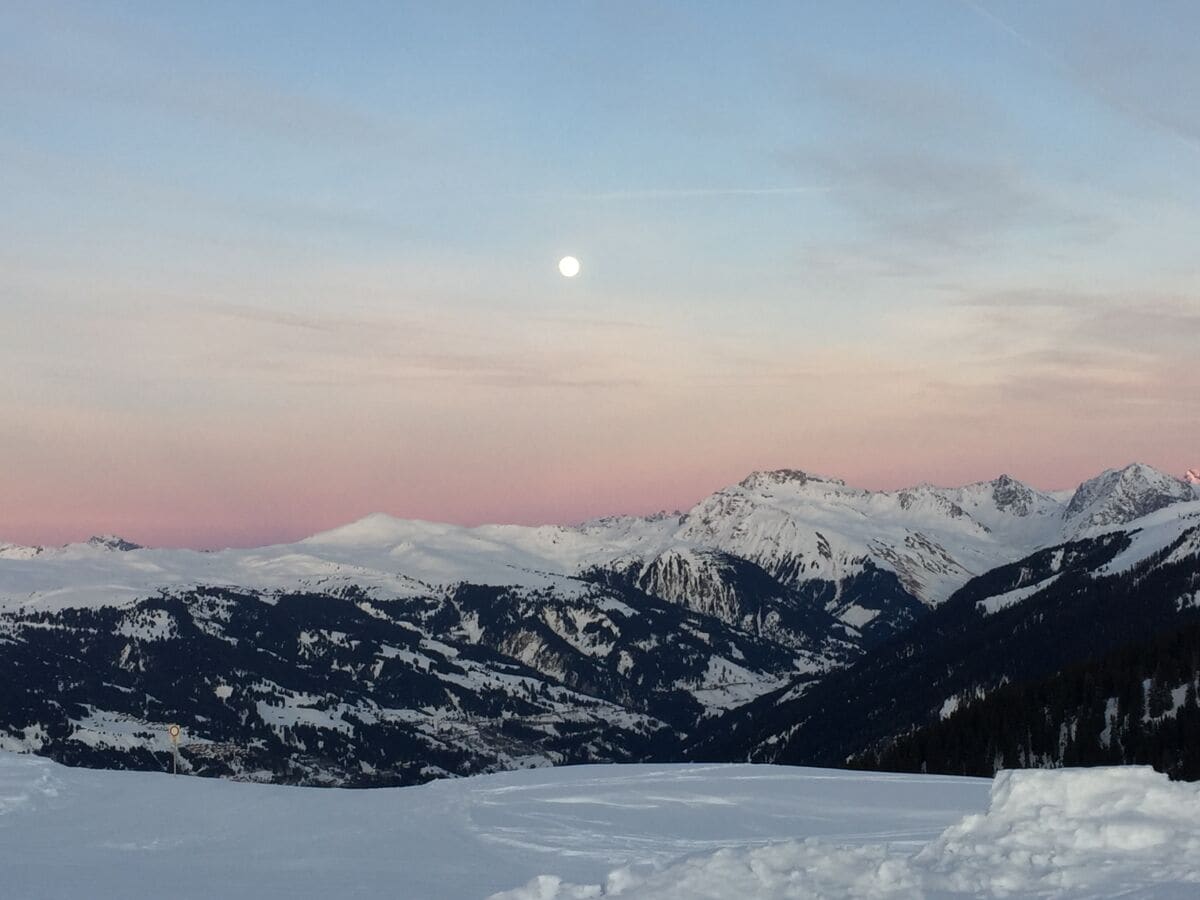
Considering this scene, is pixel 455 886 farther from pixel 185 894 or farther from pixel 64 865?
pixel 64 865

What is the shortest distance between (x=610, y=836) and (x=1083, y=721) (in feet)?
424

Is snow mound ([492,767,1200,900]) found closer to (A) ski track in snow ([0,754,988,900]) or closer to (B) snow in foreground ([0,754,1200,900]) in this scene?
(B) snow in foreground ([0,754,1200,900])

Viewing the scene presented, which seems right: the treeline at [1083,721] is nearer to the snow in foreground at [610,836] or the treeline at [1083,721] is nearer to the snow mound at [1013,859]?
the snow in foreground at [610,836]

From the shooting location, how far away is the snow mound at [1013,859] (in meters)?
16.6

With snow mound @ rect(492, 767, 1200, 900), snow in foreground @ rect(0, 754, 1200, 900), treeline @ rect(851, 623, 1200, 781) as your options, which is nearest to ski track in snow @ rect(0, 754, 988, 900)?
snow in foreground @ rect(0, 754, 1200, 900)

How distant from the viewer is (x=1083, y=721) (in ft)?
451

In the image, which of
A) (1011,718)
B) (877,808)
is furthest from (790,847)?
(1011,718)

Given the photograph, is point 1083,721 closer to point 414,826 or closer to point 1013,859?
point 414,826

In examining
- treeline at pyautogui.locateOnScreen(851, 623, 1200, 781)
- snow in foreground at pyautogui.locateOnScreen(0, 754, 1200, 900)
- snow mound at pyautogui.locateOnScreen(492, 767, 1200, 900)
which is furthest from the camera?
treeline at pyautogui.locateOnScreen(851, 623, 1200, 781)

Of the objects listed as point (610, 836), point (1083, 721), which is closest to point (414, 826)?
point (610, 836)

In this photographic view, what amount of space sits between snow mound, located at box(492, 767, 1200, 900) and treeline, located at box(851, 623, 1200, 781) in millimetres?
117811

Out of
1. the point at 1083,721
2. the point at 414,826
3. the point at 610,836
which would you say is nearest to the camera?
the point at 610,836

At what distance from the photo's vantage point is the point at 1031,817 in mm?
19266

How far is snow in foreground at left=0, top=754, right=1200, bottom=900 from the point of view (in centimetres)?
→ 1772
